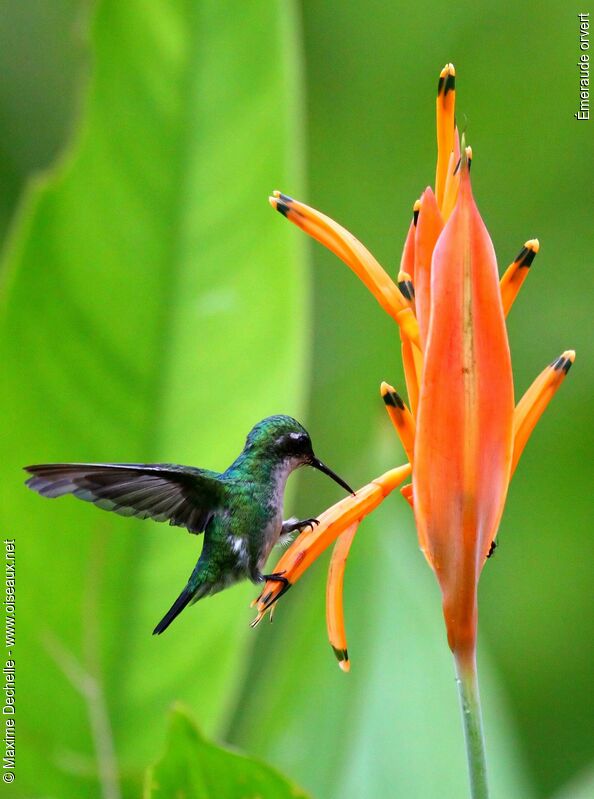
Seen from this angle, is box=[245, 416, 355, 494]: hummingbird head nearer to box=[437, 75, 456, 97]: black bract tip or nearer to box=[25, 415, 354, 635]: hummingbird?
box=[25, 415, 354, 635]: hummingbird

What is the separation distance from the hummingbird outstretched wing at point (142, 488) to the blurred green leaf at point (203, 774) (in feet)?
0.53

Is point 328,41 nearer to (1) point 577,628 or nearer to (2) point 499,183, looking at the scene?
(2) point 499,183

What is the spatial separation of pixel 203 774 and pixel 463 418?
0.27 meters

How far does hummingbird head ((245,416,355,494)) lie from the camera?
84 centimetres

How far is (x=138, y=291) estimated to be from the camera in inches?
42.9

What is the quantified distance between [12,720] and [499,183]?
1142 mm

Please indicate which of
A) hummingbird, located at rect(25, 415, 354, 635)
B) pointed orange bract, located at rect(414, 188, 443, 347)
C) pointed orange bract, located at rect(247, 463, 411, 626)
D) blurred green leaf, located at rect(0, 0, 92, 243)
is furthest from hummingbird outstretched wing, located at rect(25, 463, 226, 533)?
blurred green leaf, located at rect(0, 0, 92, 243)

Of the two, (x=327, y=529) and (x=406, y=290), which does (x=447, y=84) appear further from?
(x=327, y=529)

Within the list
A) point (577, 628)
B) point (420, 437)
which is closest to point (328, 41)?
point (577, 628)

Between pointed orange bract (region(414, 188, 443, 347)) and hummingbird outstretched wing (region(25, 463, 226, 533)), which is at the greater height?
pointed orange bract (region(414, 188, 443, 347))

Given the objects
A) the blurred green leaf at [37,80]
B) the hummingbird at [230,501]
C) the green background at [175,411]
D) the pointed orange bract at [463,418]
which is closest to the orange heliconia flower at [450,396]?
the pointed orange bract at [463,418]

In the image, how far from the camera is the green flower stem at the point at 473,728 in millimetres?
574

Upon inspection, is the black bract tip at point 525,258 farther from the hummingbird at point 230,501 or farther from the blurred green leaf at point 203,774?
the blurred green leaf at point 203,774

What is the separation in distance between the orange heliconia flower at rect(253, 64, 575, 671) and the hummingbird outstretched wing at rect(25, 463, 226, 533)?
14 cm
